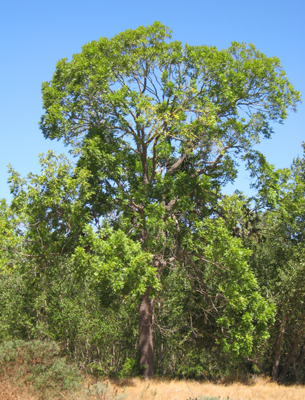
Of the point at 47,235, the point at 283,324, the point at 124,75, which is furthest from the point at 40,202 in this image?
the point at 283,324

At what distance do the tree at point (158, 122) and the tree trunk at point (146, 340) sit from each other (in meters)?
0.05

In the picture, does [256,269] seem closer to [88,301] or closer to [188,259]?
[188,259]

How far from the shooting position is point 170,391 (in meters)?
13.3

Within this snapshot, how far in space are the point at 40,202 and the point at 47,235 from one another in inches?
72.0

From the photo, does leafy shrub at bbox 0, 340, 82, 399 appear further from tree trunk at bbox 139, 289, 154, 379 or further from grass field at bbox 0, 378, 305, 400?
tree trunk at bbox 139, 289, 154, 379

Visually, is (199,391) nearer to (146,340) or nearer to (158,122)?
(146,340)

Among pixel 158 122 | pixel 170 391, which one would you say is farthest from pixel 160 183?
pixel 170 391

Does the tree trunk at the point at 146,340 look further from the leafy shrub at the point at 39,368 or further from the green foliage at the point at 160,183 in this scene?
the leafy shrub at the point at 39,368

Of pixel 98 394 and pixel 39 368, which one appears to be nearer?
pixel 98 394

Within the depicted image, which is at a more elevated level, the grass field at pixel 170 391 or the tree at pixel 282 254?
the tree at pixel 282 254

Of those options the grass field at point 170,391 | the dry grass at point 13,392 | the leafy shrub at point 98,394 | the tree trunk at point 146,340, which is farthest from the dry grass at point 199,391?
the dry grass at point 13,392

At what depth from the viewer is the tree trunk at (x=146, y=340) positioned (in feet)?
56.2

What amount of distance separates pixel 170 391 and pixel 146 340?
4362 mm

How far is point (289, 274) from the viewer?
773 inches
